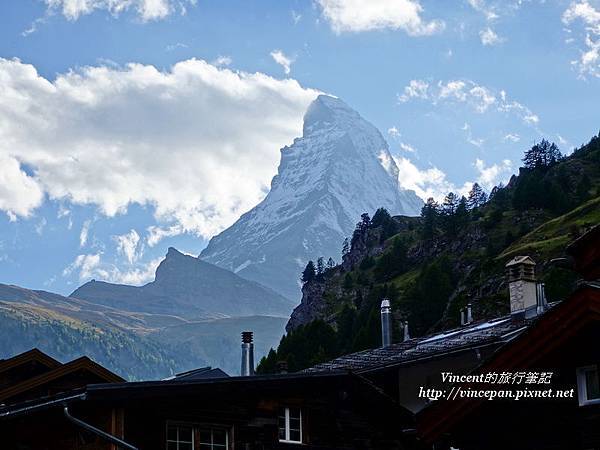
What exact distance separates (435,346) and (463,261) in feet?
447

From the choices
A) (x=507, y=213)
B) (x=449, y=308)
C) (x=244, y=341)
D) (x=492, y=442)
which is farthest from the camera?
(x=507, y=213)

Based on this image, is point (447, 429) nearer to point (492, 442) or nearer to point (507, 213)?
point (492, 442)

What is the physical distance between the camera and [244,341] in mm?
36031

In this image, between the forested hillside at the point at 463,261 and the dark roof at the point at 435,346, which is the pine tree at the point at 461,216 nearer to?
the forested hillside at the point at 463,261

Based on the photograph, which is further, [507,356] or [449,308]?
[449,308]

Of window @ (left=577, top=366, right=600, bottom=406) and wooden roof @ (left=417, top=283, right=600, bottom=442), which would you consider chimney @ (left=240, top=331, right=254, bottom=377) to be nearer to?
wooden roof @ (left=417, top=283, right=600, bottom=442)

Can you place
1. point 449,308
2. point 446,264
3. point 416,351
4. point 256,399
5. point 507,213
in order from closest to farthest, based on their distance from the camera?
point 256,399 → point 416,351 → point 449,308 → point 446,264 → point 507,213

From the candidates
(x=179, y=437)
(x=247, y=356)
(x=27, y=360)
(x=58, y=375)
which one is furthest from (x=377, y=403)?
(x=27, y=360)

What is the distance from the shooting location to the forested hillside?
408 ft

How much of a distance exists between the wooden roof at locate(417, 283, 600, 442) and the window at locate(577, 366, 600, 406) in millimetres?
487

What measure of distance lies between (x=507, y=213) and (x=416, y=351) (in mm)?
150807

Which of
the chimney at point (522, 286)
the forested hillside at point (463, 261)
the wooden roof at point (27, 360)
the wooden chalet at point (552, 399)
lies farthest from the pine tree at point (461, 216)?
the wooden chalet at point (552, 399)

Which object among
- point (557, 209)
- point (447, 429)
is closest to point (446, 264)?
point (557, 209)

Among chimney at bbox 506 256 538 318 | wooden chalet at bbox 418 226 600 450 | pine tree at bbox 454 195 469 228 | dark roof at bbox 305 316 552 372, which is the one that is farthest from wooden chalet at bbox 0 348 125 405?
pine tree at bbox 454 195 469 228
